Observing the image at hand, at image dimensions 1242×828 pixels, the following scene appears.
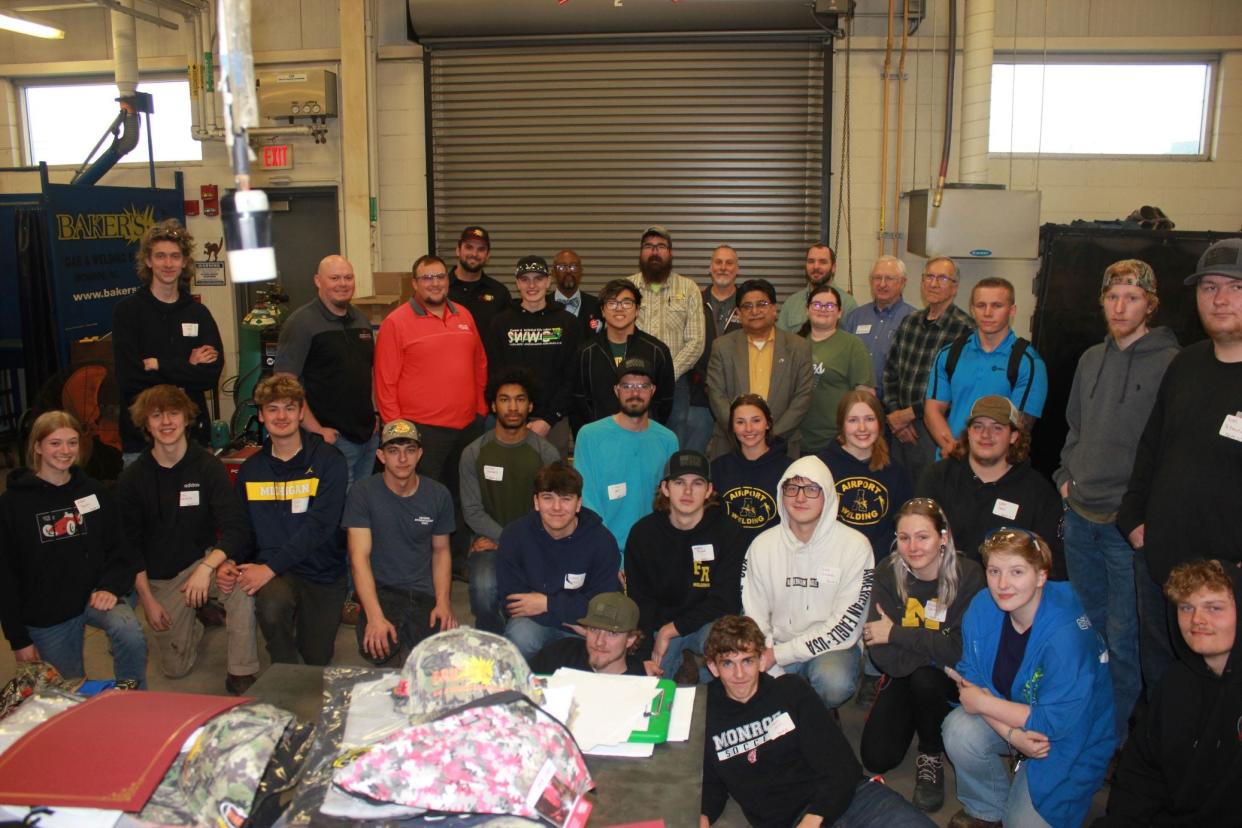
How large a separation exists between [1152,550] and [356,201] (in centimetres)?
614

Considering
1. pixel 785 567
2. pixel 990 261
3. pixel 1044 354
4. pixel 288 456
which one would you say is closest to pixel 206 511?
pixel 288 456

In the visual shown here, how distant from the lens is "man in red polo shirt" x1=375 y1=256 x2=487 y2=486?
4.48m

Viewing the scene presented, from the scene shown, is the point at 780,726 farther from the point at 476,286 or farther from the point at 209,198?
the point at 209,198

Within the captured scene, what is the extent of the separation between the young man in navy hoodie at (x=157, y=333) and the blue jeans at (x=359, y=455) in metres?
0.70

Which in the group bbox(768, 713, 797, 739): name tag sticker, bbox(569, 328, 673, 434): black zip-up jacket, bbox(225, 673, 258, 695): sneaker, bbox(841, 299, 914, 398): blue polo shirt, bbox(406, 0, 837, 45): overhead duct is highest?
bbox(406, 0, 837, 45): overhead duct

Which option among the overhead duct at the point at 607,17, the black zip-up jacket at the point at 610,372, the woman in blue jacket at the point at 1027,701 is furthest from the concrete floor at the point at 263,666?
the overhead duct at the point at 607,17

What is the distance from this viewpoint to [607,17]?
21.9 ft

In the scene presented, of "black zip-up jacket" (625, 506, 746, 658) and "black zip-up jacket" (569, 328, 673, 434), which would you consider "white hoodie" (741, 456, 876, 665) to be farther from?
"black zip-up jacket" (569, 328, 673, 434)

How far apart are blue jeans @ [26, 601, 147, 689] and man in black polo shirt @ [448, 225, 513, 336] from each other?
7.55 ft

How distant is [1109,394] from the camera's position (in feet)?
10.9

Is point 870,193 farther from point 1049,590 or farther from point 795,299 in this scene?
point 1049,590

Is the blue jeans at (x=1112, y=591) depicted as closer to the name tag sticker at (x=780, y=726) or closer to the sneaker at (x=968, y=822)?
the sneaker at (x=968, y=822)

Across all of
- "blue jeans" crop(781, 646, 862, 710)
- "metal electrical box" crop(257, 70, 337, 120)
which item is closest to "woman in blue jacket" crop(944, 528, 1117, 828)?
"blue jeans" crop(781, 646, 862, 710)

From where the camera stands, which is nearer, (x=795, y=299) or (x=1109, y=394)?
(x=1109, y=394)
